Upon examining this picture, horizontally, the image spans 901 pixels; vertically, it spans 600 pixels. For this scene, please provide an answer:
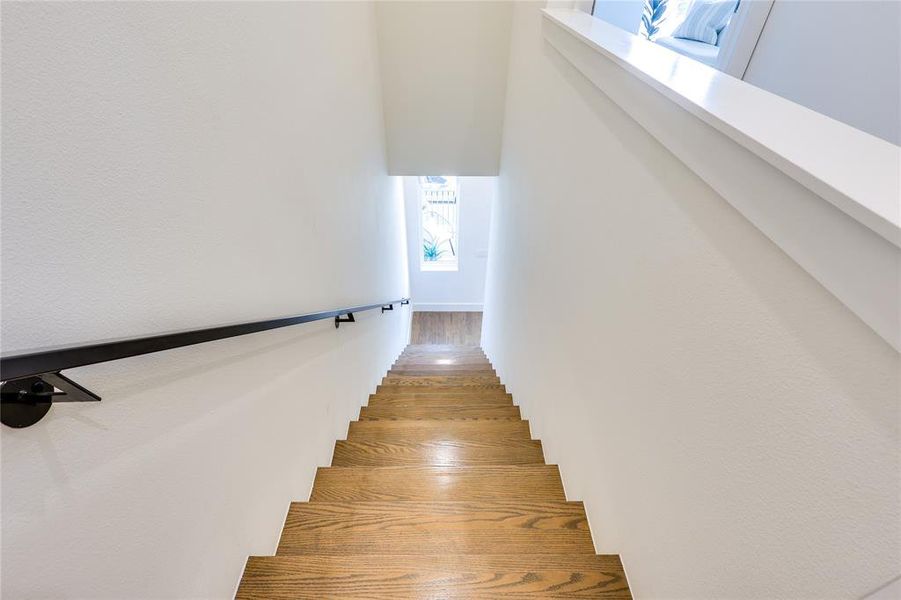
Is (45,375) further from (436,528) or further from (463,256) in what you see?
(463,256)

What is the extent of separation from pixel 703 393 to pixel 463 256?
577cm

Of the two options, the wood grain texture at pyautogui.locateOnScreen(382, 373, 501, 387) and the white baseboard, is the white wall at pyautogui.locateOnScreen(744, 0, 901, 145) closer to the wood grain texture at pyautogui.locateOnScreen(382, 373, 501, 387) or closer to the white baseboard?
the wood grain texture at pyautogui.locateOnScreen(382, 373, 501, 387)

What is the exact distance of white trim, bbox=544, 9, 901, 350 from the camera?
1.27 ft

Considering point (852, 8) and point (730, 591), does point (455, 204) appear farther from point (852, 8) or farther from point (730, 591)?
point (730, 591)

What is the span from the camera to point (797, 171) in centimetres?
46

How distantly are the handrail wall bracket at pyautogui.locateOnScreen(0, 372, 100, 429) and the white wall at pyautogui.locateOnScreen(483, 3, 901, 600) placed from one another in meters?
0.98

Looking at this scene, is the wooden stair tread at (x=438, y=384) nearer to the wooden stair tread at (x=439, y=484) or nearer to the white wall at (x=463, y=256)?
the wooden stair tread at (x=439, y=484)

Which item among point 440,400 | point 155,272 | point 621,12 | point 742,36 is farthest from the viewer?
point 440,400

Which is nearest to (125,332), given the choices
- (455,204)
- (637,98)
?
(637,98)

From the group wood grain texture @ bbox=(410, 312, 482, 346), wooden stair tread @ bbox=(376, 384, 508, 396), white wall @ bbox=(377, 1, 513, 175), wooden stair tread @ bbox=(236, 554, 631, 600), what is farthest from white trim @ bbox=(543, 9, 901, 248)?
wood grain texture @ bbox=(410, 312, 482, 346)

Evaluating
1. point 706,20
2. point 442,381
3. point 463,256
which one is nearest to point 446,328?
point 463,256

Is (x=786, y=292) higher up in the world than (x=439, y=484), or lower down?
higher up

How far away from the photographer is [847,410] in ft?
1.47

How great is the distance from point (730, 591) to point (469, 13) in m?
3.47
